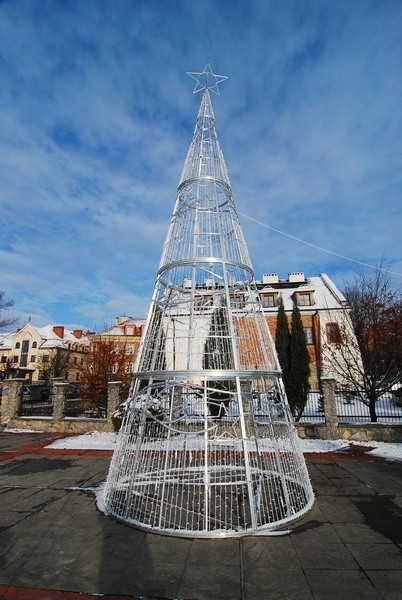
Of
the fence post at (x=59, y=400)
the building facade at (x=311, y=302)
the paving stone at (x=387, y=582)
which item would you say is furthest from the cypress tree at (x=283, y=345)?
the paving stone at (x=387, y=582)

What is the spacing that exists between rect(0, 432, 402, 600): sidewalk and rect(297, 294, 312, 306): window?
2428cm

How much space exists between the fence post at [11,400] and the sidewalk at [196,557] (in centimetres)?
1104

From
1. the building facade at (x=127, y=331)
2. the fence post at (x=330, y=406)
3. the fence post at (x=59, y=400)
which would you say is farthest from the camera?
the building facade at (x=127, y=331)

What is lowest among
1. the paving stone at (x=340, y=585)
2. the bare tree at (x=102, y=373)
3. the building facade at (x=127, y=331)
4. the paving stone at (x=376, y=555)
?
the paving stone at (x=376, y=555)

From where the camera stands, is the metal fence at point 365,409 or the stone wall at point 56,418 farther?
the stone wall at point 56,418

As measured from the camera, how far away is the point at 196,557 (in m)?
4.21

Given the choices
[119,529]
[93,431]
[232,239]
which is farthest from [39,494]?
[93,431]

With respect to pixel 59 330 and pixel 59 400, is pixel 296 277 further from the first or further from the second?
pixel 59 330

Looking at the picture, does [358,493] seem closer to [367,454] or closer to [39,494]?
[367,454]

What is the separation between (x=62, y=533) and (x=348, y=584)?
3738 millimetres

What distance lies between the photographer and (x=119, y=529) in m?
5.04

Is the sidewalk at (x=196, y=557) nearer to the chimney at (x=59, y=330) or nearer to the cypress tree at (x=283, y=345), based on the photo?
the cypress tree at (x=283, y=345)

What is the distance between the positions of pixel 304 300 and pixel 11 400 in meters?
23.1

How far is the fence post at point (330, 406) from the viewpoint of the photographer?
1331 centimetres
